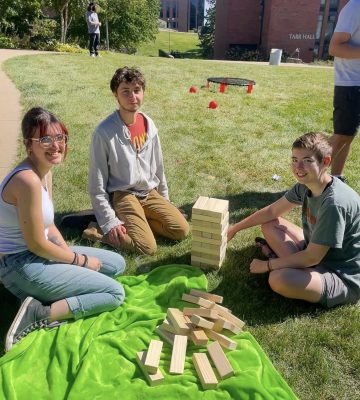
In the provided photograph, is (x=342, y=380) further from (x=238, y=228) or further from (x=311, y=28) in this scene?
(x=311, y=28)

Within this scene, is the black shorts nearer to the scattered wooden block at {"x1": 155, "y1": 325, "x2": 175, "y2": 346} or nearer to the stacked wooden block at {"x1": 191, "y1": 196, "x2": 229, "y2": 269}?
the stacked wooden block at {"x1": 191, "y1": 196, "x2": 229, "y2": 269}

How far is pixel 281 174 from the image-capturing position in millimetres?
6254

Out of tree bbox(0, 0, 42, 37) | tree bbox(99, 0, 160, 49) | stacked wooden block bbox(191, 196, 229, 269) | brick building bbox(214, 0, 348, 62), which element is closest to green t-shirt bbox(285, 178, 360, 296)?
stacked wooden block bbox(191, 196, 229, 269)

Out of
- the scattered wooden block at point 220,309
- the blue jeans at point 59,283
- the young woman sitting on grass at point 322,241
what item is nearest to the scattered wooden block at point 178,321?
the scattered wooden block at point 220,309

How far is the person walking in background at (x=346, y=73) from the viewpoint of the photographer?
4516 millimetres

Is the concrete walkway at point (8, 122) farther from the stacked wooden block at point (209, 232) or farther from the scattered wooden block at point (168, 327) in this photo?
the scattered wooden block at point (168, 327)

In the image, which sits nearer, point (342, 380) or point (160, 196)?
point (342, 380)

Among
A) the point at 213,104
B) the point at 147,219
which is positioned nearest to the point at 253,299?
the point at 147,219

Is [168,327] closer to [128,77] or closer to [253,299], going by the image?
[253,299]

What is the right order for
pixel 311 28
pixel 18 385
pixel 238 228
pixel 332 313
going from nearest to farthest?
pixel 18 385 < pixel 332 313 < pixel 238 228 < pixel 311 28

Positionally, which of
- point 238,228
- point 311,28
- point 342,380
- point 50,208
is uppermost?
point 311,28

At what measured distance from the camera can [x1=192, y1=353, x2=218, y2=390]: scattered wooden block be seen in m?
2.51

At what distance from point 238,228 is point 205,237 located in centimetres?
42

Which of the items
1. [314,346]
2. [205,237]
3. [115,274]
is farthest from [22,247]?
[314,346]
